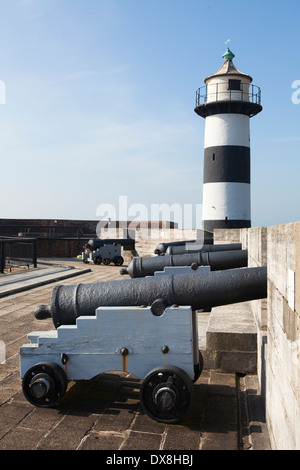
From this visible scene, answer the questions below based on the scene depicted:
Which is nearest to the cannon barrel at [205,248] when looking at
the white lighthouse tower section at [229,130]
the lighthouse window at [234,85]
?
the white lighthouse tower section at [229,130]

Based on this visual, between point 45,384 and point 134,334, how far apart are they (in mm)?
871

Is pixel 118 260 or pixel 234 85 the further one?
pixel 234 85

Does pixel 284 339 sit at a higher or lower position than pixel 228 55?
lower

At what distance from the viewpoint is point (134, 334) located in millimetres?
3672

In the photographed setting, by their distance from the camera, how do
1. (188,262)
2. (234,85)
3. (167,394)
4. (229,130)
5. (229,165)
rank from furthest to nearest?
1. (234,85)
2. (229,130)
3. (229,165)
4. (188,262)
5. (167,394)

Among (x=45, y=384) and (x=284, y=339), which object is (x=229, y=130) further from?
(x=284, y=339)

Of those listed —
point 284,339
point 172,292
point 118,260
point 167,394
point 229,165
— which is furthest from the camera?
point 229,165

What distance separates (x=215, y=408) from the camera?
12.3 feet

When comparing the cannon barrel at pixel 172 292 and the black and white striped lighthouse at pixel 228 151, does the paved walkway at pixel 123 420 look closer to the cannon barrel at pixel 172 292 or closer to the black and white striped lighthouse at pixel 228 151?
the cannon barrel at pixel 172 292

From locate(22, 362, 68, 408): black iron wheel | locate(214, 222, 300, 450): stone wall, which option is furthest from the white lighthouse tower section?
locate(22, 362, 68, 408): black iron wheel

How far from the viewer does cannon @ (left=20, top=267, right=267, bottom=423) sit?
3584 mm

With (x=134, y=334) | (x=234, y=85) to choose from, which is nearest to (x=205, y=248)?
(x=134, y=334)

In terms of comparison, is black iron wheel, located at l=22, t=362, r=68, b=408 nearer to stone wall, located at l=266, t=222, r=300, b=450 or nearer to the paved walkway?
the paved walkway
